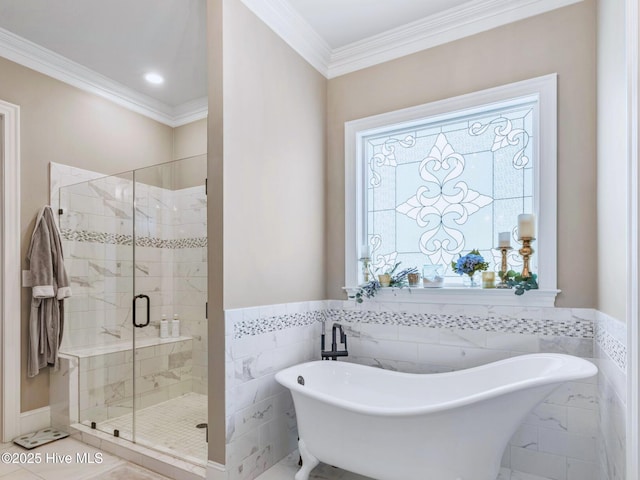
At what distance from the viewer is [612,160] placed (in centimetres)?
174

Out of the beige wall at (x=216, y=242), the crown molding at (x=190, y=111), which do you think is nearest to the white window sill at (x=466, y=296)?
the beige wall at (x=216, y=242)

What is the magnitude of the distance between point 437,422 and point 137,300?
7.29ft

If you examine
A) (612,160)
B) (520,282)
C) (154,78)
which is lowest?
(520,282)

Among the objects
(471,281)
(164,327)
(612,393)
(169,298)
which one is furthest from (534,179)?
(164,327)

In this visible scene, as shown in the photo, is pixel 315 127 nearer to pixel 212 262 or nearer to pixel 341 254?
pixel 341 254

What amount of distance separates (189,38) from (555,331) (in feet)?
10.0

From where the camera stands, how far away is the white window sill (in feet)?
7.32

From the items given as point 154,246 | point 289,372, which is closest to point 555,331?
point 289,372

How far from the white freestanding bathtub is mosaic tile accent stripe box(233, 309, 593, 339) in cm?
26

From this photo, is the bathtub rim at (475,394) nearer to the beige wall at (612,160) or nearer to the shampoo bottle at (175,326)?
the beige wall at (612,160)

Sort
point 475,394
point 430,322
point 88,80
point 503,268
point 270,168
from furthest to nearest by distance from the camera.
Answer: point 88,80, point 430,322, point 270,168, point 503,268, point 475,394

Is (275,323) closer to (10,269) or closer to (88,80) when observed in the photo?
(10,269)

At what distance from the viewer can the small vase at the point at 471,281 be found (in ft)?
8.09

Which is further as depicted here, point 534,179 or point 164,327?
point 164,327
